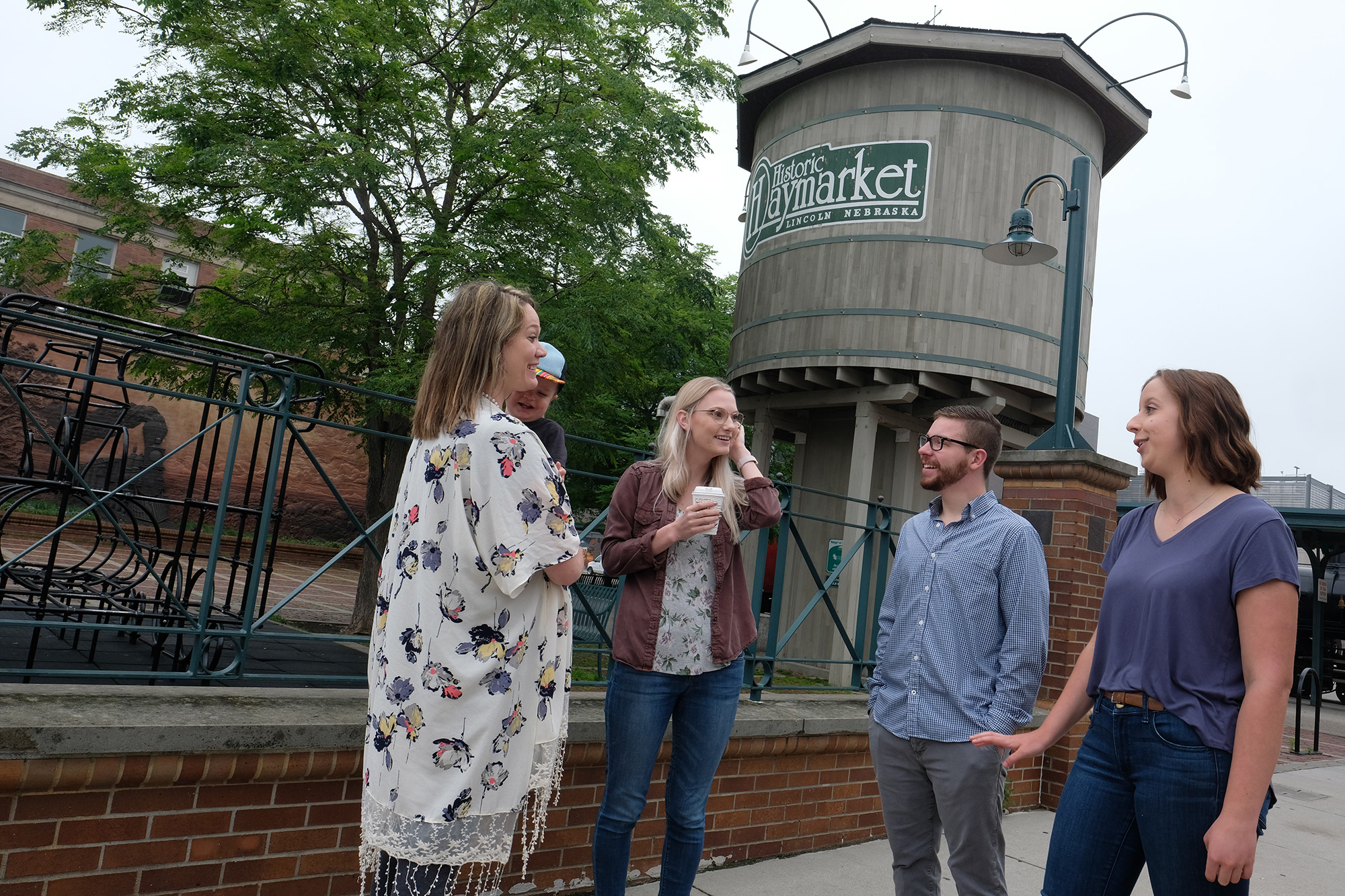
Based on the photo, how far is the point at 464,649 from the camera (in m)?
2.15

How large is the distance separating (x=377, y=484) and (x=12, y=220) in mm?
21374

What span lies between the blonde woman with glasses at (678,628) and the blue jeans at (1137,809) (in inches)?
42.6

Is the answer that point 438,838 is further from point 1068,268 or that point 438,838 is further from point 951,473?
point 1068,268

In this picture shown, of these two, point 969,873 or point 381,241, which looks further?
point 381,241

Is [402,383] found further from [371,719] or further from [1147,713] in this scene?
[1147,713]

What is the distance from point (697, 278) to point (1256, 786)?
9721 millimetres

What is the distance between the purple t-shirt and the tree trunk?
8.21 metres

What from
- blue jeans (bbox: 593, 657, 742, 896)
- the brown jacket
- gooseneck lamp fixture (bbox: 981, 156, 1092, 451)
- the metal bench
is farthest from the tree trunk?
blue jeans (bbox: 593, 657, 742, 896)

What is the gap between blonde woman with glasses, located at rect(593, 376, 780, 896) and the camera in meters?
2.89

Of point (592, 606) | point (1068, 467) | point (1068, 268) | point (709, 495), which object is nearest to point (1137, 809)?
point (709, 495)

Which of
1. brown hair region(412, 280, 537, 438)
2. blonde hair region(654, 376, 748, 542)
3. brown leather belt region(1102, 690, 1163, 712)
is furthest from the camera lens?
blonde hair region(654, 376, 748, 542)

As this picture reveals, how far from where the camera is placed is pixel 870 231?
37.6ft

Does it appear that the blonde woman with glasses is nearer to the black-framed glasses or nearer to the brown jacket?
the brown jacket

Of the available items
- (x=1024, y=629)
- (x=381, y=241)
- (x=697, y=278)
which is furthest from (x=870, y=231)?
(x=1024, y=629)
